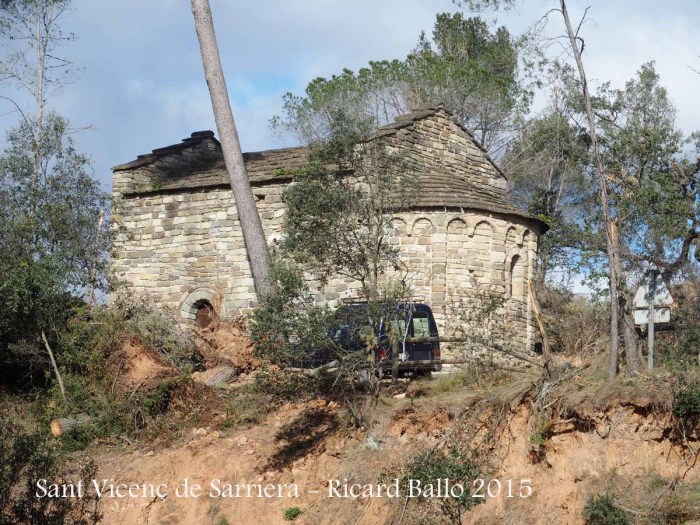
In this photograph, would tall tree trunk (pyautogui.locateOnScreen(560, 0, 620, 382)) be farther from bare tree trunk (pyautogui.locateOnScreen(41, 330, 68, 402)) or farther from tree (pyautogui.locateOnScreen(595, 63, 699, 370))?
bare tree trunk (pyautogui.locateOnScreen(41, 330, 68, 402))

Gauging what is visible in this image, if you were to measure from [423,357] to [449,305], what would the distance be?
2830 millimetres

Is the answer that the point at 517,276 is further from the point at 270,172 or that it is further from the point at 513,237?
the point at 270,172

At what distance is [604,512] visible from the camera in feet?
42.3

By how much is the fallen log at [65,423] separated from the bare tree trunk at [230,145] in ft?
14.9

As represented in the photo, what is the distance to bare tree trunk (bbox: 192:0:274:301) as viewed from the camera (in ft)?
67.9

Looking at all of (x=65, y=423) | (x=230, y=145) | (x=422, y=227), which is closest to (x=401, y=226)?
(x=422, y=227)

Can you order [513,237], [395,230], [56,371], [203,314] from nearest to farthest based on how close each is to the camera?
[56,371]
[395,230]
[513,237]
[203,314]

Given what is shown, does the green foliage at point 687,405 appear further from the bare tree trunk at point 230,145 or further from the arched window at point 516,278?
the bare tree trunk at point 230,145

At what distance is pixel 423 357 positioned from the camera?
1755 cm

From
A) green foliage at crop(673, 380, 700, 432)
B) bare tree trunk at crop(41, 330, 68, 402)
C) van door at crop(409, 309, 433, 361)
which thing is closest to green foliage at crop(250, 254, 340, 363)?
van door at crop(409, 309, 433, 361)

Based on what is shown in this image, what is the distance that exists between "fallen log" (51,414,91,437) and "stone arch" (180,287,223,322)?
506 cm

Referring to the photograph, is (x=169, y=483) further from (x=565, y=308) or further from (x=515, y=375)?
(x=565, y=308)

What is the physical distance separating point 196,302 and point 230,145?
4.03 meters

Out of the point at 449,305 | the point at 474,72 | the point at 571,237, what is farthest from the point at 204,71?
the point at 474,72
